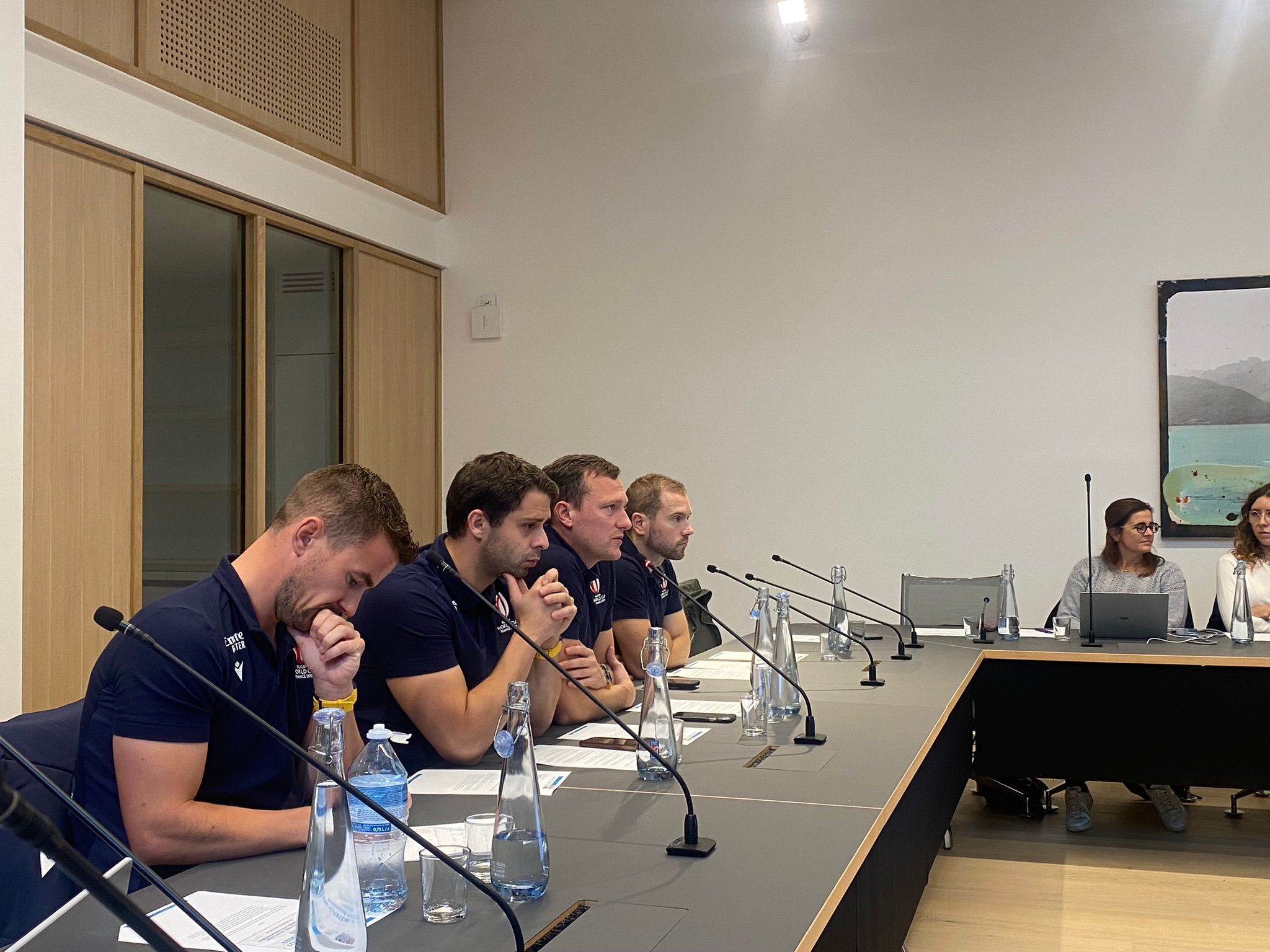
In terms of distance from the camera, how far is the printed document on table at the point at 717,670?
3.25 meters

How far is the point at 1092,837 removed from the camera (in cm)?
398

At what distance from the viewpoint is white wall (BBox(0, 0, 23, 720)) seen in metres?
3.01

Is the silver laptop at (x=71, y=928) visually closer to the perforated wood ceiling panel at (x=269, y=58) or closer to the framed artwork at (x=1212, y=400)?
the perforated wood ceiling panel at (x=269, y=58)

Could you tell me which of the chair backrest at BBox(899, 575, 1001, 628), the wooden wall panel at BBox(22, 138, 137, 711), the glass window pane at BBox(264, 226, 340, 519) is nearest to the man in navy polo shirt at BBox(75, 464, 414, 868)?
the wooden wall panel at BBox(22, 138, 137, 711)

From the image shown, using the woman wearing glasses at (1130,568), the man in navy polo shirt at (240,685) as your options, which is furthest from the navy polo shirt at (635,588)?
the woman wearing glasses at (1130,568)

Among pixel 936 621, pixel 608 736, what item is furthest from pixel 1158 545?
pixel 608 736

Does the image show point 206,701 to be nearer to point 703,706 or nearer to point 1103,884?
point 703,706

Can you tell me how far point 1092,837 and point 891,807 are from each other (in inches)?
95.8

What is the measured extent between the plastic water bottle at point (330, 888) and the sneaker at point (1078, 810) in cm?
344

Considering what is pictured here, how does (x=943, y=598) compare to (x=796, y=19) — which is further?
(x=796, y=19)

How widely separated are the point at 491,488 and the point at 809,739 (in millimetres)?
809

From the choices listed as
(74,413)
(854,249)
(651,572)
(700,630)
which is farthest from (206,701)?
(854,249)

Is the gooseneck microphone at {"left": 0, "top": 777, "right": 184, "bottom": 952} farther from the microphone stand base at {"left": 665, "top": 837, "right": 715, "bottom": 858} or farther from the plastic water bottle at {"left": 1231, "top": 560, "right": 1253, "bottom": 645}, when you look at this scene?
the plastic water bottle at {"left": 1231, "top": 560, "right": 1253, "bottom": 645}

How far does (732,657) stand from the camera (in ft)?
12.3
